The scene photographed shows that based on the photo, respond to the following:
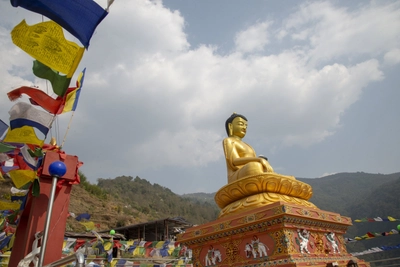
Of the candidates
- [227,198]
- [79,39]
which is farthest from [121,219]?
[79,39]

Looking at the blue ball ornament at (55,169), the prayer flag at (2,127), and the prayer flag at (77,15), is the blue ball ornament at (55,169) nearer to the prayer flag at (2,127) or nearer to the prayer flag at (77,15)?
the prayer flag at (77,15)

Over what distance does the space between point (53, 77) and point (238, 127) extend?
4.88m

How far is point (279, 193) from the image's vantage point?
5.89m

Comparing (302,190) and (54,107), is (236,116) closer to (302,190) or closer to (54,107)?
(302,190)

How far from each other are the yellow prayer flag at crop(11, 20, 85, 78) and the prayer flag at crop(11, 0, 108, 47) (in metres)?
0.34

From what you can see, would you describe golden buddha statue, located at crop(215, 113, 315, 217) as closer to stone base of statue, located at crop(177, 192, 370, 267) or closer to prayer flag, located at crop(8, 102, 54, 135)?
stone base of statue, located at crop(177, 192, 370, 267)

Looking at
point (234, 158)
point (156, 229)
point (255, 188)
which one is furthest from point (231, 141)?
point (156, 229)

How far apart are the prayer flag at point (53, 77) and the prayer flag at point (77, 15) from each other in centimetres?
80

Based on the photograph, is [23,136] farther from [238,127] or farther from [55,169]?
[238,127]

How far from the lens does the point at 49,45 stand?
13.2ft

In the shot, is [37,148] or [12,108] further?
[37,148]

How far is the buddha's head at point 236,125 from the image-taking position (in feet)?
26.7

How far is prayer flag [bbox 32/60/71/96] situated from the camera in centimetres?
431

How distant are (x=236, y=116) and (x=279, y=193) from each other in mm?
2932
